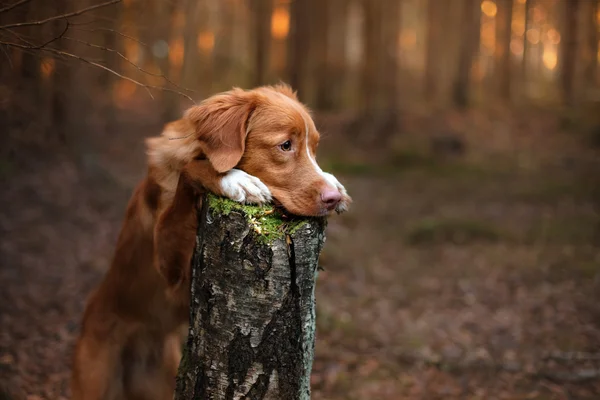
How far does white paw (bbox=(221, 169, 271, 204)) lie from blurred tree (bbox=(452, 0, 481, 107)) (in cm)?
1961

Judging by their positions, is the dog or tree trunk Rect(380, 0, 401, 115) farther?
tree trunk Rect(380, 0, 401, 115)

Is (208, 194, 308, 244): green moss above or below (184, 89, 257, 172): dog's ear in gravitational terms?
below

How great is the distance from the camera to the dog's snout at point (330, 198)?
3270 millimetres

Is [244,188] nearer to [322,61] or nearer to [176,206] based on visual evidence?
[176,206]

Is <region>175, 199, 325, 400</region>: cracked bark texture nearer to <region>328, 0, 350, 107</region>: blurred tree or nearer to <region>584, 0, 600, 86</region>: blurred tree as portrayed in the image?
<region>328, 0, 350, 107</region>: blurred tree

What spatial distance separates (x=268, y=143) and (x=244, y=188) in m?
0.54

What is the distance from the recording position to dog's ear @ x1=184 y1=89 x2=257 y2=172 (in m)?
3.35

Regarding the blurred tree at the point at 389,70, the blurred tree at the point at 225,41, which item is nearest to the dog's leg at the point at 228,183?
the blurred tree at the point at 389,70

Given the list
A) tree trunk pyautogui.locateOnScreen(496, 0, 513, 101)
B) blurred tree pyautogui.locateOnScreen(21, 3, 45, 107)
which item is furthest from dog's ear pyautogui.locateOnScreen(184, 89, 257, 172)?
tree trunk pyautogui.locateOnScreen(496, 0, 513, 101)

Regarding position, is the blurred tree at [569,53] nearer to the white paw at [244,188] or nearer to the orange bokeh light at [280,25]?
the orange bokeh light at [280,25]

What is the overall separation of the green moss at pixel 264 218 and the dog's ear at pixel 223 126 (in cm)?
29

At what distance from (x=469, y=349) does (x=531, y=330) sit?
0.90m

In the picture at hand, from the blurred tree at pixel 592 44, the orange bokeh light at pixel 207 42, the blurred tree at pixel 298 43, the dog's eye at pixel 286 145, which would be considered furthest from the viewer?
the orange bokeh light at pixel 207 42

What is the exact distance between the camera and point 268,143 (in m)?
3.56
